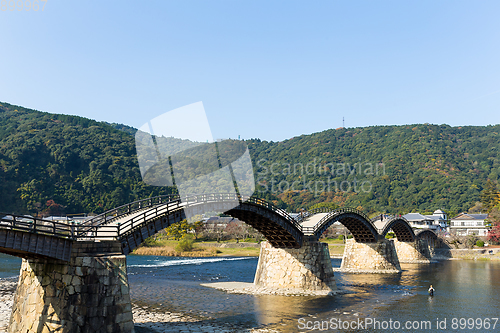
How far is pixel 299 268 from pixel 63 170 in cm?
10729

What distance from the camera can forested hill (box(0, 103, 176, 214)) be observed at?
351ft

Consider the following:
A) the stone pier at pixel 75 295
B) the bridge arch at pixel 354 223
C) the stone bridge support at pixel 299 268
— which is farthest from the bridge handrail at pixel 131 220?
the bridge arch at pixel 354 223

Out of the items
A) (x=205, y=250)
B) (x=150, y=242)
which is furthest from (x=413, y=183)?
(x=150, y=242)

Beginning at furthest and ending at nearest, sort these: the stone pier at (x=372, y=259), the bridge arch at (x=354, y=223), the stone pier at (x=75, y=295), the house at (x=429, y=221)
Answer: the house at (x=429, y=221), the stone pier at (x=372, y=259), the bridge arch at (x=354, y=223), the stone pier at (x=75, y=295)

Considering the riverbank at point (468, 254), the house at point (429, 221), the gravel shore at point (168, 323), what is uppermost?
the house at point (429, 221)

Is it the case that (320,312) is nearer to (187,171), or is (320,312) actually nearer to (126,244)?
(126,244)

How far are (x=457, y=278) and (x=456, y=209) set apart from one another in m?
101

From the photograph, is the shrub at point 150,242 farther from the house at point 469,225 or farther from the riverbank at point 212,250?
the house at point 469,225

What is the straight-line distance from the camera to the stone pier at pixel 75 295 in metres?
18.5

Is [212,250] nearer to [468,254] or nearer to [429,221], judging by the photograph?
[468,254]

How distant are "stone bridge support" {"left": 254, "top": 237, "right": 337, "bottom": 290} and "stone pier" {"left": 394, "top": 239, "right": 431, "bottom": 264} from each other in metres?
52.5

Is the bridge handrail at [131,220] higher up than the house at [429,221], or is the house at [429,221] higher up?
the bridge handrail at [131,220]

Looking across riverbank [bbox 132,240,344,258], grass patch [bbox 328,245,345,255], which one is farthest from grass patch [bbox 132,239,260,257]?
grass patch [bbox 328,245,345,255]

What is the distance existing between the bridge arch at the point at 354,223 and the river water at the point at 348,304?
24.3ft
